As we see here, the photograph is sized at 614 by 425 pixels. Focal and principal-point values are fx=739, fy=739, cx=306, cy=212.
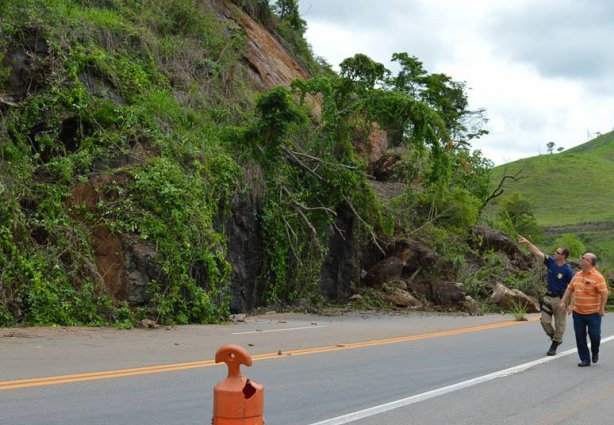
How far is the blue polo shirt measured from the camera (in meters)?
12.3

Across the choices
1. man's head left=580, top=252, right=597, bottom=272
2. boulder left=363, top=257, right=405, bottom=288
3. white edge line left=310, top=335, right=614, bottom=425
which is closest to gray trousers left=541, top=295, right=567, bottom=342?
white edge line left=310, top=335, right=614, bottom=425

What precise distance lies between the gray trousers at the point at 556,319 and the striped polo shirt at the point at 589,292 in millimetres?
904

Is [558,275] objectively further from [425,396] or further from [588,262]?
[425,396]

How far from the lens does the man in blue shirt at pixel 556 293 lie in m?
12.2

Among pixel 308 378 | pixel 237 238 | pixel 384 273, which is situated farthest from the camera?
pixel 384 273

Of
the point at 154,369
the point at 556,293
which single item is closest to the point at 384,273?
the point at 556,293

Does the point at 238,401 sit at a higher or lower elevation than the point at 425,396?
higher

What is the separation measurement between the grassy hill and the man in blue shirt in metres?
62.3

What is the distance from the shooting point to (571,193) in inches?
4146

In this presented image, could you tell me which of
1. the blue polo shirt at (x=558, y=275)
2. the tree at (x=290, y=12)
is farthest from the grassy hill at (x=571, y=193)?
the blue polo shirt at (x=558, y=275)

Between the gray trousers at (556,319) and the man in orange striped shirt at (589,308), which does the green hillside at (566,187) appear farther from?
the man in orange striped shirt at (589,308)

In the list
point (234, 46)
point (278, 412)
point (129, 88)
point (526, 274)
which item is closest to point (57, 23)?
point (129, 88)

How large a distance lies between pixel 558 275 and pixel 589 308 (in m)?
1.37

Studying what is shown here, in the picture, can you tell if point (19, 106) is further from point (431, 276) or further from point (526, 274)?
point (526, 274)
